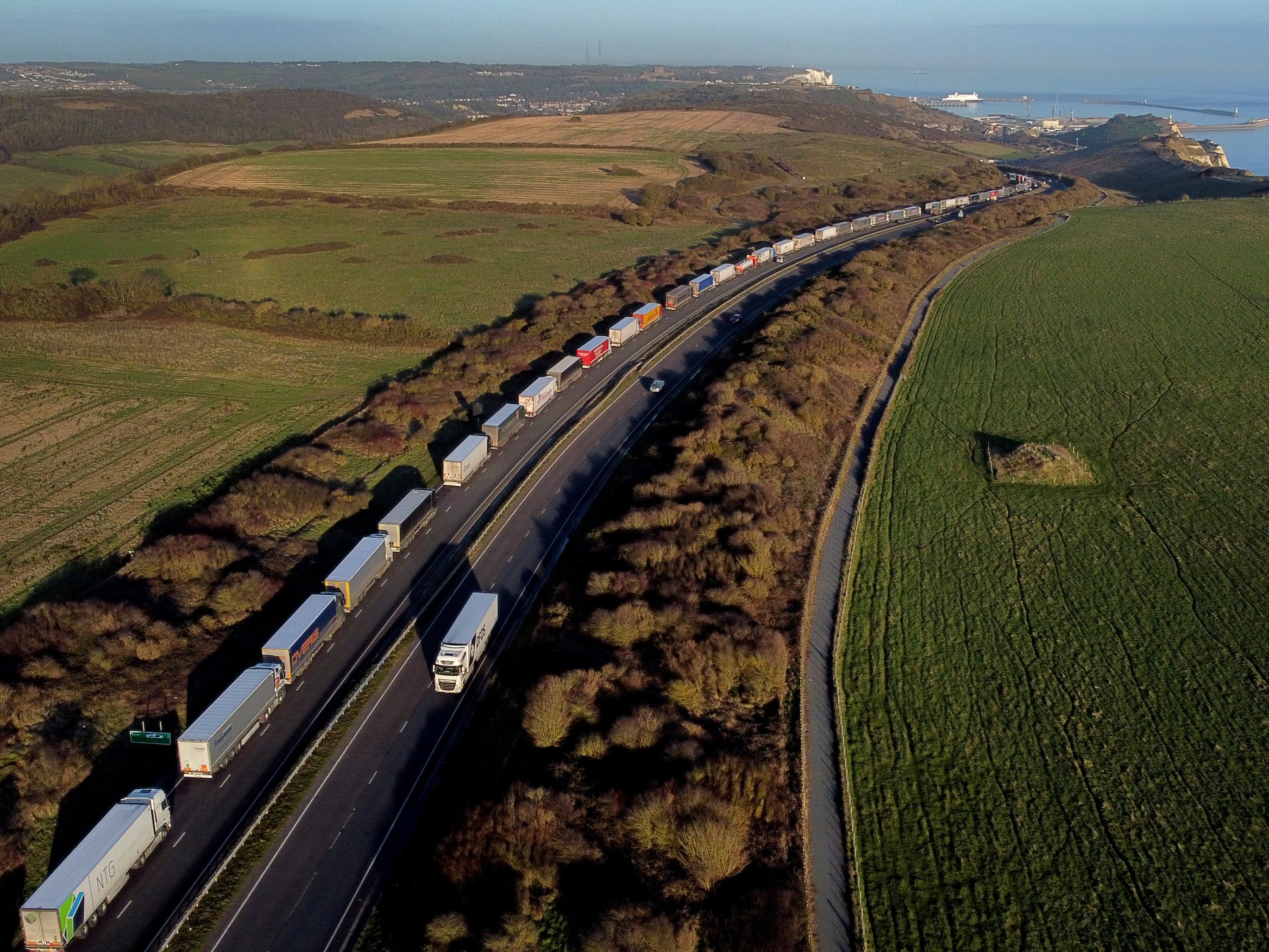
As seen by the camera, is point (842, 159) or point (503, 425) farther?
point (842, 159)

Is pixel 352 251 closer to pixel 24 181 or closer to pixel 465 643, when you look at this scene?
pixel 24 181

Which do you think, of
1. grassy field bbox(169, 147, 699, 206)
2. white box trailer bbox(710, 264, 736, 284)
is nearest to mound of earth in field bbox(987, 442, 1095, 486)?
white box trailer bbox(710, 264, 736, 284)

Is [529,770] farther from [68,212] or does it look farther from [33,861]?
[68,212]

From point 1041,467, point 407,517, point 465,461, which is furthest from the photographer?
point 465,461

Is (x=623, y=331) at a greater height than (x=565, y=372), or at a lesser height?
greater

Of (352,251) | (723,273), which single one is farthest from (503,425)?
(352,251)

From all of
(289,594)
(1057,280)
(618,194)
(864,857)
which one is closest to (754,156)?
(618,194)

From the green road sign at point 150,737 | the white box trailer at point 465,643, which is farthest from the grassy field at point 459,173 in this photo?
the green road sign at point 150,737

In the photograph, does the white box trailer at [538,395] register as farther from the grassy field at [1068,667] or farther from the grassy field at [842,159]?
the grassy field at [842,159]
